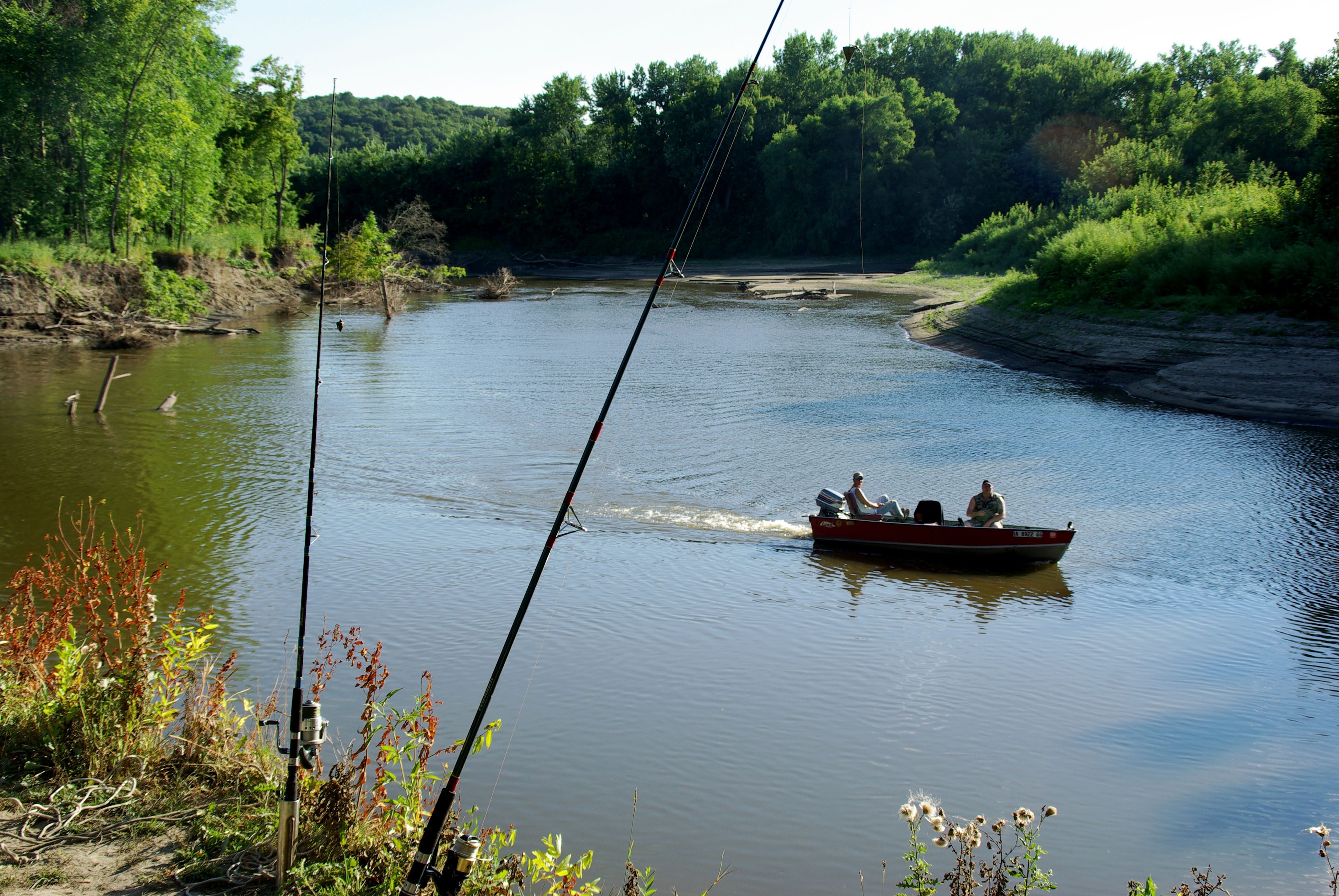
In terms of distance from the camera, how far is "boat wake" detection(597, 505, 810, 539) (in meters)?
17.3

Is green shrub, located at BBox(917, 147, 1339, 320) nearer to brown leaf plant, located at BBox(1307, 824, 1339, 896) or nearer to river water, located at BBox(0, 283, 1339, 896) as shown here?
river water, located at BBox(0, 283, 1339, 896)

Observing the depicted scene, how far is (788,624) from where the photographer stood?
506 inches

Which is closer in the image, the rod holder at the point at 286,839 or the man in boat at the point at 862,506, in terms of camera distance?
the rod holder at the point at 286,839

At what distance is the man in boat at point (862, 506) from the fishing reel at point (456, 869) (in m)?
12.4

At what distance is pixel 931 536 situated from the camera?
1577cm

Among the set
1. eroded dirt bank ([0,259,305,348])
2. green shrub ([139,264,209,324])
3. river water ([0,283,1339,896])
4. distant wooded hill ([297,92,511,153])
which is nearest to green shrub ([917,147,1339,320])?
river water ([0,283,1339,896])

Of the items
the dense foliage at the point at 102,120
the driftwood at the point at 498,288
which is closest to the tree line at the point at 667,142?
the dense foliage at the point at 102,120

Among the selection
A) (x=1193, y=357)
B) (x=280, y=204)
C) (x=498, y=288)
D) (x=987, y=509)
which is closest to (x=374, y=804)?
(x=987, y=509)

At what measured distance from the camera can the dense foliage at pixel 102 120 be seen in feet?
122

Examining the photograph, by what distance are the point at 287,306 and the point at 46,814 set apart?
4874 centimetres

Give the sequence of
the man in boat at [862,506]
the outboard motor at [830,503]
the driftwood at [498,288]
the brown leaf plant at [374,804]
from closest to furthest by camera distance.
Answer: the brown leaf plant at [374,804] → the man in boat at [862,506] → the outboard motor at [830,503] → the driftwood at [498,288]

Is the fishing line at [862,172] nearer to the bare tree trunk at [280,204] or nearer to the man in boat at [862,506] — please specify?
the bare tree trunk at [280,204]

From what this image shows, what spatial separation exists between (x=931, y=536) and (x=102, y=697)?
1222cm

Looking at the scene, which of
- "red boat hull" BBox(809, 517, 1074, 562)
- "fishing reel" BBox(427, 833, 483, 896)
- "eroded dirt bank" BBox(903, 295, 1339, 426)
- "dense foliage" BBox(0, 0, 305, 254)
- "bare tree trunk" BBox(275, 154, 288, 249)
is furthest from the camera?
"bare tree trunk" BBox(275, 154, 288, 249)
